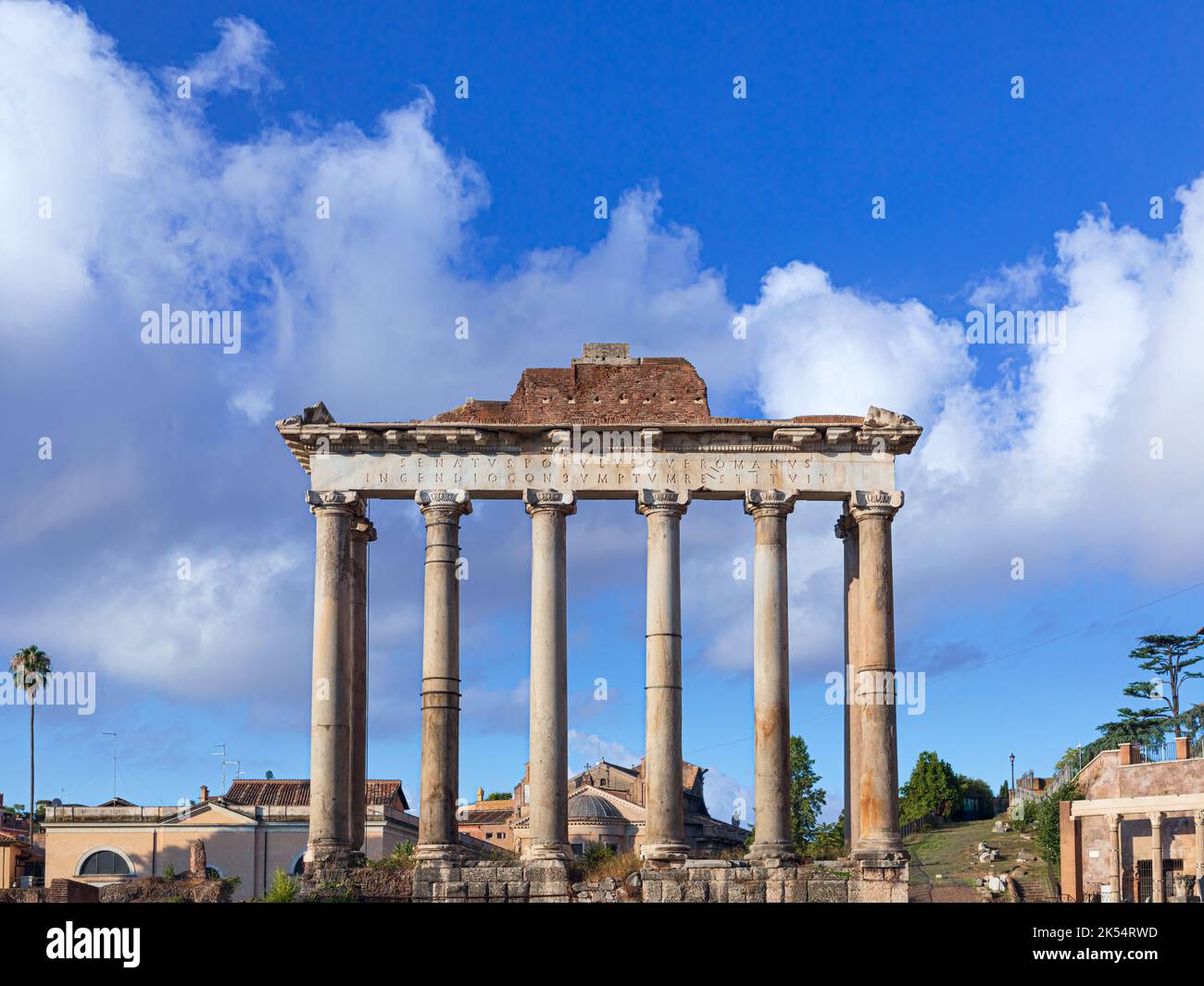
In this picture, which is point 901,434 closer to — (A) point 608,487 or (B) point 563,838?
(A) point 608,487

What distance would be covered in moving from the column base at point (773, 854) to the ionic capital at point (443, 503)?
32.5 ft

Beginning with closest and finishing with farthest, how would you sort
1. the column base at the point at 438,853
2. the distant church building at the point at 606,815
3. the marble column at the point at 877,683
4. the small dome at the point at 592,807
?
1. the column base at the point at 438,853
2. the marble column at the point at 877,683
3. the distant church building at the point at 606,815
4. the small dome at the point at 592,807

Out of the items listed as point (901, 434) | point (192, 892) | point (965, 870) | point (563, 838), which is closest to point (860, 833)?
point (563, 838)

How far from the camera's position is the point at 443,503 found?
129ft

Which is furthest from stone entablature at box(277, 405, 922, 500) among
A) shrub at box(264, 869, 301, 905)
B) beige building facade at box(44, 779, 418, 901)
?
beige building facade at box(44, 779, 418, 901)

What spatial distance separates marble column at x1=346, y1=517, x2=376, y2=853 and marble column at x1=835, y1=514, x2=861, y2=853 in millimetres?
11128

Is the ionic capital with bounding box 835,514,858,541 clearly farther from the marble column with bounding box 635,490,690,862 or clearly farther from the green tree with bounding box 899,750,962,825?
the green tree with bounding box 899,750,962,825

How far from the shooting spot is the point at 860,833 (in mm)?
38312

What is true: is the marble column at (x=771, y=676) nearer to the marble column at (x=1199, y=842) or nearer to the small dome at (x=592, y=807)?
the marble column at (x=1199, y=842)

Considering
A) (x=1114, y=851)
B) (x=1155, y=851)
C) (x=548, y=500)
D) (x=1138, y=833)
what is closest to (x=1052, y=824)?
(x=1138, y=833)

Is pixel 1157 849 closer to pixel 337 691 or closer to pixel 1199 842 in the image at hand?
pixel 1199 842

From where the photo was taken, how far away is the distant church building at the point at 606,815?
71562 millimetres

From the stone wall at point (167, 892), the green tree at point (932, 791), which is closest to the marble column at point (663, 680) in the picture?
the stone wall at point (167, 892)
